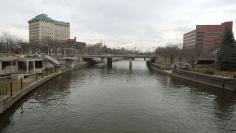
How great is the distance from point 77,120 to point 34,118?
18.2 feet

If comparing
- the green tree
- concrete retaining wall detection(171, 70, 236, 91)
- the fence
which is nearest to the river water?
the fence

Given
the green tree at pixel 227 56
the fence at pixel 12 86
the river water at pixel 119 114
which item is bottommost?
the river water at pixel 119 114

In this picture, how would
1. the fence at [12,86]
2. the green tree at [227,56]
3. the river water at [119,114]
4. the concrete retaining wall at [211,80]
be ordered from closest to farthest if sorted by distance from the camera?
the river water at [119,114]
the fence at [12,86]
the concrete retaining wall at [211,80]
the green tree at [227,56]

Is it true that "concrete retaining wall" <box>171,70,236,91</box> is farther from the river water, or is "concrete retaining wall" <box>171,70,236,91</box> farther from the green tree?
the green tree

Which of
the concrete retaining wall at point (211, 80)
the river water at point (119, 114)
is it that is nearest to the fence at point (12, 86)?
the river water at point (119, 114)

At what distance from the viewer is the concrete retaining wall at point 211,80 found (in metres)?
47.6

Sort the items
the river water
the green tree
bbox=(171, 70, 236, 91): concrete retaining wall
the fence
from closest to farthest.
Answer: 1. the river water
2. the fence
3. bbox=(171, 70, 236, 91): concrete retaining wall
4. the green tree

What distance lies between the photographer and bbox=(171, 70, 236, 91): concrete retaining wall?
156ft

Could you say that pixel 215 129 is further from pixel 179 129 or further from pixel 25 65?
pixel 25 65

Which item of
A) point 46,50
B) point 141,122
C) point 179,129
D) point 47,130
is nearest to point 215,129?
point 179,129

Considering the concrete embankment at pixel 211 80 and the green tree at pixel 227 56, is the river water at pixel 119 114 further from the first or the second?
the green tree at pixel 227 56

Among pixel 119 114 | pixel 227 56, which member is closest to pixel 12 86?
pixel 119 114

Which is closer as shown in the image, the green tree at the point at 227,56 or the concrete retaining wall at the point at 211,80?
the concrete retaining wall at the point at 211,80

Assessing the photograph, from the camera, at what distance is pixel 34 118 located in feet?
90.7
